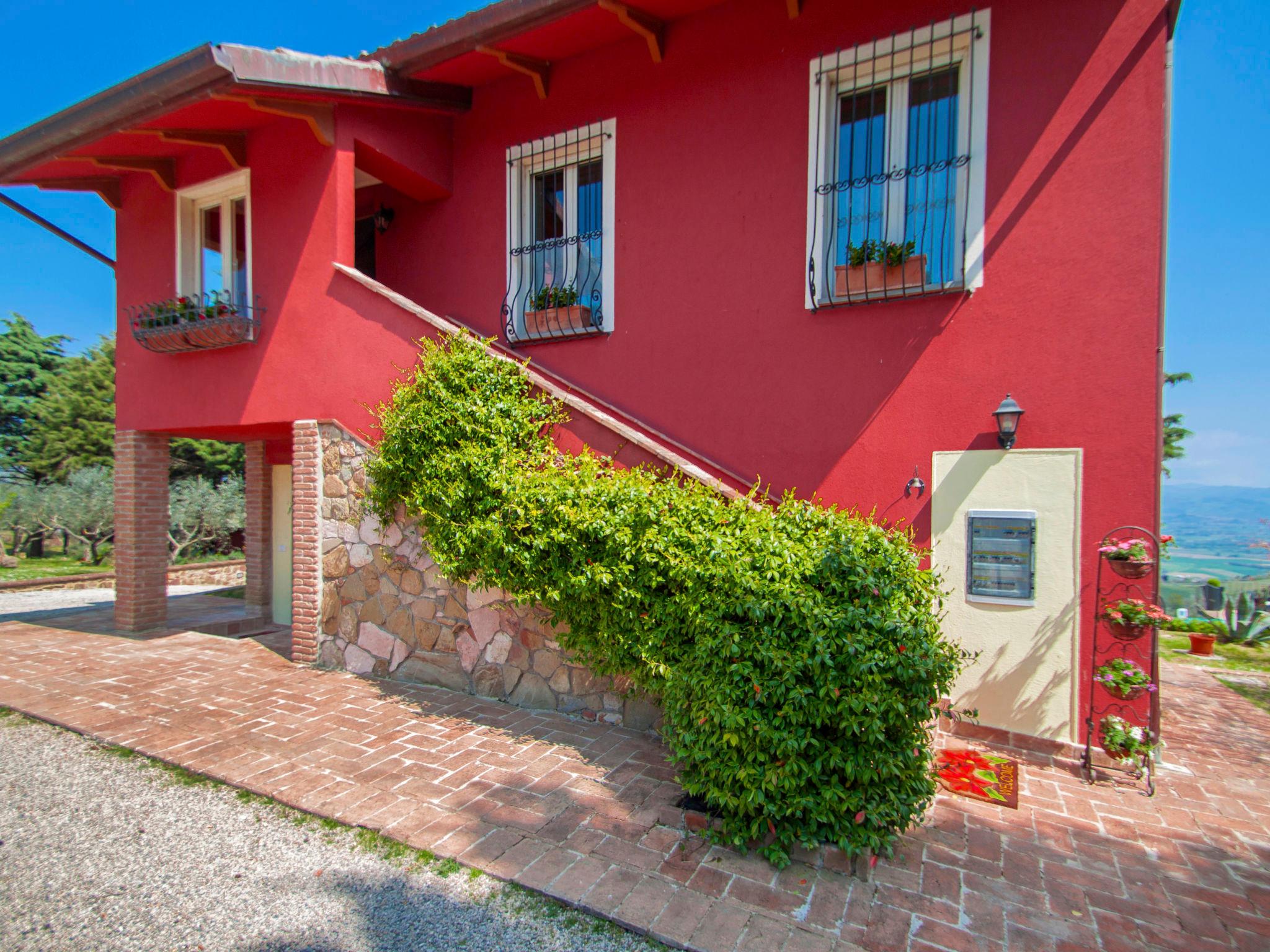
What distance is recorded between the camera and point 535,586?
13.9 feet

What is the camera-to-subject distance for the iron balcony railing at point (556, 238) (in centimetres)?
604

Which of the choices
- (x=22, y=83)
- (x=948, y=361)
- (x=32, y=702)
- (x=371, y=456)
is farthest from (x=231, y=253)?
(x=22, y=83)

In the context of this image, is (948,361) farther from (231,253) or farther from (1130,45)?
(231,253)

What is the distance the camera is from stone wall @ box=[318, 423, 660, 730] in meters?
4.62

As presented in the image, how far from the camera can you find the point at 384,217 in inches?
291

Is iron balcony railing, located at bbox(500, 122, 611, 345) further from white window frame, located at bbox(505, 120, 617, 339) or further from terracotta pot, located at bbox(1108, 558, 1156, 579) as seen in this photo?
terracotta pot, located at bbox(1108, 558, 1156, 579)

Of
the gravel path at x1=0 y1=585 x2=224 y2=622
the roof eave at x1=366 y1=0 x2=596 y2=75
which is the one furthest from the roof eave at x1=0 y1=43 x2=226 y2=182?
the gravel path at x1=0 y1=585 x2=224 y2=622

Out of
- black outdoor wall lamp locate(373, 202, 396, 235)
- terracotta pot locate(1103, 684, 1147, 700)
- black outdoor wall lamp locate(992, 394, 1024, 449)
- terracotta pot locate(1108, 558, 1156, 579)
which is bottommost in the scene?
terracotta pot locate(1103, 684, 1147, 700)

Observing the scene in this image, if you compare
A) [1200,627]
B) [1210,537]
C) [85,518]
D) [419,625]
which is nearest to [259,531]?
[419,625]

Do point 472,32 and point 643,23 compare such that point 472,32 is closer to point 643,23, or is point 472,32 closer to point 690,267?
point 643,23

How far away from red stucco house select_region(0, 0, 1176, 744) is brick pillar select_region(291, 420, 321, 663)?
0.12 ft

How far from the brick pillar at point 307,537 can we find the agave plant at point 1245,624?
10839 mm

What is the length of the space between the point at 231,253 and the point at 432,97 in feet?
9.13

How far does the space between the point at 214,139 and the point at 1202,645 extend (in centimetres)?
1240
